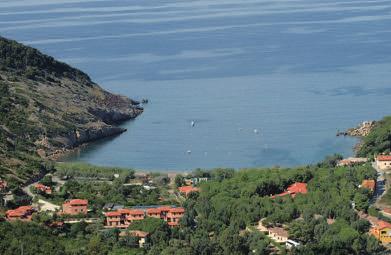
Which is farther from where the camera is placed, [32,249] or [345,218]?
[345,218]

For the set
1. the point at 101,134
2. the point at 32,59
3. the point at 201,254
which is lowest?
the point at 201,254

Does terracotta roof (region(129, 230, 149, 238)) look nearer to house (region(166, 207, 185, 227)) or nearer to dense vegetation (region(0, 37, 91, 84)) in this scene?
house (region(166, 207, 185, 227))

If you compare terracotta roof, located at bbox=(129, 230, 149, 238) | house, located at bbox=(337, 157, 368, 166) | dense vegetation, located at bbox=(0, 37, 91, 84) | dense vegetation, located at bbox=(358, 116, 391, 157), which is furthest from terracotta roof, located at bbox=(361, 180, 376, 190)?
dense vegetation, located at bbox=(0, 37, 91, 84)

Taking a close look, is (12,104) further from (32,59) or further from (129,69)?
(129,69)

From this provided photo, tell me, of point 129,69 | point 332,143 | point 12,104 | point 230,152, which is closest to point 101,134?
point 12,104

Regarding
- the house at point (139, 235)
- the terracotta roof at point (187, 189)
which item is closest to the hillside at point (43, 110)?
the terracotta roof at point (187, 189)

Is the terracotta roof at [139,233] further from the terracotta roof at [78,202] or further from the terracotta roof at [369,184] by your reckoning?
the terracotta roof at [369,184]

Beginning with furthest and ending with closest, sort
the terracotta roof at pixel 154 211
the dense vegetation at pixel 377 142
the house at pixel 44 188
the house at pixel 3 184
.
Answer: the dense vegetation at pixel 377 142
the house at pixel 44 188
the house at pixel 3 184
the terracotta roof at pixel 154 211

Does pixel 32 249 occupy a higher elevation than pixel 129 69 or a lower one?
lower

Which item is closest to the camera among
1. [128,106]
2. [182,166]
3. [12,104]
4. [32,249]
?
[32,249]
